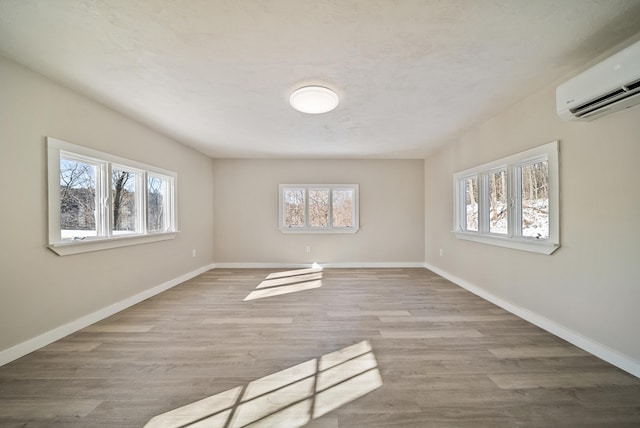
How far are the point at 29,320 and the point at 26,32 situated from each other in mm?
2161

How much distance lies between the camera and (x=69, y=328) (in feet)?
7.75

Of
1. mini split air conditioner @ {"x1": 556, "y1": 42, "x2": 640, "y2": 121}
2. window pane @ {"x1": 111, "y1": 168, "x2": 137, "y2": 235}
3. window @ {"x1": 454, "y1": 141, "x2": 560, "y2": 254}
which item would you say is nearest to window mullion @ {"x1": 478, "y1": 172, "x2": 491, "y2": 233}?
window @ {"x1": 454, "y1": 141, "x2": 560, "y2": 254}

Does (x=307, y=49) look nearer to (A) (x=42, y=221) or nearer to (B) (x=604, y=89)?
(B) (x=604, y=89)

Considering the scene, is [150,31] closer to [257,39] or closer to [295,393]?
[257,39]

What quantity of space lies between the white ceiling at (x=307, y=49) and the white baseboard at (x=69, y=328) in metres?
2.25

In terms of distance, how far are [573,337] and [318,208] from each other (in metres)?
4.14

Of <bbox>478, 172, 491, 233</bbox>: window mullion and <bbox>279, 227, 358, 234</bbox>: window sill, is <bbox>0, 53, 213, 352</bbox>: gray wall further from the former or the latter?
<bbox>478, 172, 491, 233</bbox>: window mullion

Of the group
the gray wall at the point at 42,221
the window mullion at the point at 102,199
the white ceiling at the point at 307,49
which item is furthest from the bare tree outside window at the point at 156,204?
the white ceiling at the point at 307,49

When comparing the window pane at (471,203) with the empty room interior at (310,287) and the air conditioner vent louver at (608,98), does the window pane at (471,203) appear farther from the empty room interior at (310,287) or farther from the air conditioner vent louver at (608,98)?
the air conditioner vent louver at (608,98)

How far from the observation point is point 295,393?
1606 mm

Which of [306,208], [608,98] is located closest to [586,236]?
[608,98]

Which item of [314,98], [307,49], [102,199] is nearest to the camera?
[307,49]

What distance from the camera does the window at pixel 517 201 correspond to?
237cm

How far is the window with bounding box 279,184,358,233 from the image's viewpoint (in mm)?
5371
